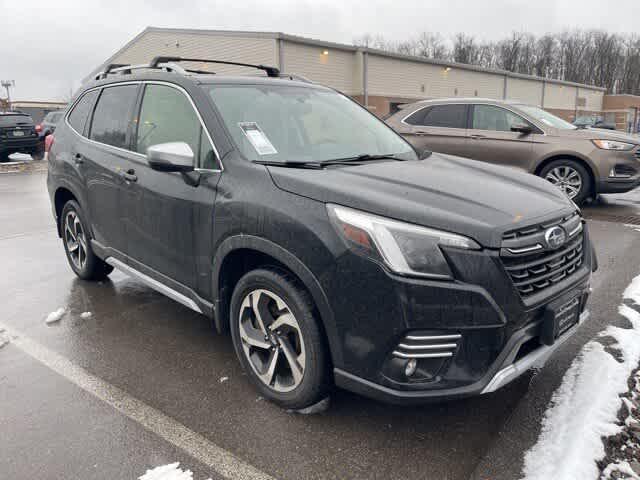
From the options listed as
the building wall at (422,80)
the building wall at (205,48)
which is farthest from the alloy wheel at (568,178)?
the building wall at (422,80)

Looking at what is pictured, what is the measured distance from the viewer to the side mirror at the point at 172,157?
2.80 m

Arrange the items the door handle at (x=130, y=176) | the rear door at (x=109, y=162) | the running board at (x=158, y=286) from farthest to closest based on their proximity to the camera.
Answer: the rear door at (x=109, y=162) → the door handle at (x=130, y=176) → the running board at (x=158, y=286)

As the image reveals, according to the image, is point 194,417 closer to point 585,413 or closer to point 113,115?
point 585,413

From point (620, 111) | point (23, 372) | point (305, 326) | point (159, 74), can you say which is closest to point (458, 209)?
point (305, 326)

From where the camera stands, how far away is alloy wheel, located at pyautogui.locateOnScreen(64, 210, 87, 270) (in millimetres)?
4551

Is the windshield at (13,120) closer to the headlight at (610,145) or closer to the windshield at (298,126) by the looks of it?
the windshield at (298,126)

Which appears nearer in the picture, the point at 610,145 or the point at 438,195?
the point at 438,195

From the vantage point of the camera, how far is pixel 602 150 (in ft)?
24.9

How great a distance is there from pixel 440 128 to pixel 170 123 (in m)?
6.29

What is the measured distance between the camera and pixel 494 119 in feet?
27.1

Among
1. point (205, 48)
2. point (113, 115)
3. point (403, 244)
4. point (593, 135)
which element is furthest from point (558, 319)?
point (205, 48)

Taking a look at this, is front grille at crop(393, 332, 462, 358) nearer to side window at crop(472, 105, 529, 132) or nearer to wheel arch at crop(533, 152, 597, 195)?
wheel arch at crop(533, 152, 597, 195)

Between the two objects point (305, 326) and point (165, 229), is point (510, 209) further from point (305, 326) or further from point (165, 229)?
point (165, 229)

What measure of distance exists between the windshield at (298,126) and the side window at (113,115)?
950 millimetres
